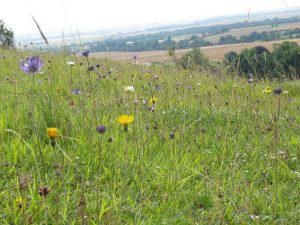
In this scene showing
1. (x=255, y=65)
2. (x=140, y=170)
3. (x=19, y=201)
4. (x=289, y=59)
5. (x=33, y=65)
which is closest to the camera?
(x=19, y=201)

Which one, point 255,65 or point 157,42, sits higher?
point 157,42

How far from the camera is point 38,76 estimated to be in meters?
5.45

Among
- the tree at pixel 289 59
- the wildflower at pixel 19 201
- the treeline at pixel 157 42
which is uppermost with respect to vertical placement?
the treeline at pixel 157 42

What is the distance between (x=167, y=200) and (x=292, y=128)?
2225 mm

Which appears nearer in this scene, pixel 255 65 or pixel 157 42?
pixel 255 65

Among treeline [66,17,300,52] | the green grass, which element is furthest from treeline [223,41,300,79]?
the green grass

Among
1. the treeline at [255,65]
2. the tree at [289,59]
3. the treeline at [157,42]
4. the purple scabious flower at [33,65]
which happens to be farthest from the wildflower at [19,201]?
the tree at [289,59]

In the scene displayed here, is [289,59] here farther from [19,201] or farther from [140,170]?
[19,201]

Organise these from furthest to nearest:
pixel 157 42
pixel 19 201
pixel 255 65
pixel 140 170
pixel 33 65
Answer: pixel 157 42
pixel 255 65
pixel 140 170
pixel 33 65
pixel 19 201

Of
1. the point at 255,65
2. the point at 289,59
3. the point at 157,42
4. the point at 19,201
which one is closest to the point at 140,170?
the point at 19,201

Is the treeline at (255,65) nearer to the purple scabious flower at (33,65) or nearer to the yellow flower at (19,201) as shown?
the purple scabious flower at (33,65)

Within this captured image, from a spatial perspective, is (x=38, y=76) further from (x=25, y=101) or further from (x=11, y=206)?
(x=11, y=206)

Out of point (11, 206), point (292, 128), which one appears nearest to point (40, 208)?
point (11, 206)

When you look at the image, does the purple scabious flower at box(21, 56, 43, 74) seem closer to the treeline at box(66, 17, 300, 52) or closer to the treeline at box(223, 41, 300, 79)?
the treeline at box(223, 41, 300, 79)
